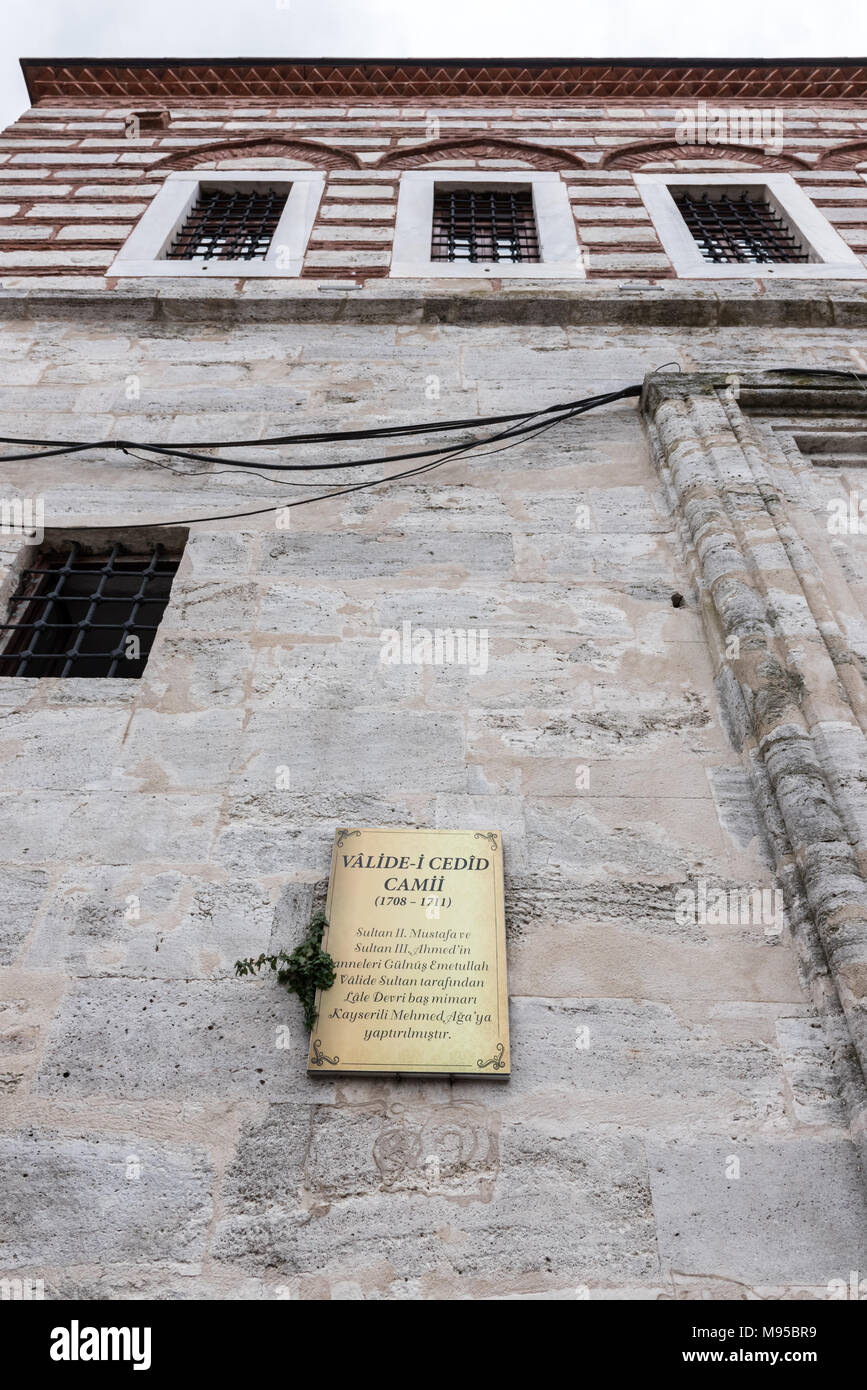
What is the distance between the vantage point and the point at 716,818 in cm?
314

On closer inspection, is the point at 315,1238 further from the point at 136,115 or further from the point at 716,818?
the point at 136,115

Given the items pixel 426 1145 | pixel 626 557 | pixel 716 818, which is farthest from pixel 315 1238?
pixel 626 557

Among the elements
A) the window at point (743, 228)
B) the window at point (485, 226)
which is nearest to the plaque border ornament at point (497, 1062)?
the window at point (485, 226)

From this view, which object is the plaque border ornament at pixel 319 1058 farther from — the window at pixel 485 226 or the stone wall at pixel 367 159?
the stone wall at pixel 367 159

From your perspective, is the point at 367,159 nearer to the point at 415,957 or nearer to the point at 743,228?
the point at 743,228

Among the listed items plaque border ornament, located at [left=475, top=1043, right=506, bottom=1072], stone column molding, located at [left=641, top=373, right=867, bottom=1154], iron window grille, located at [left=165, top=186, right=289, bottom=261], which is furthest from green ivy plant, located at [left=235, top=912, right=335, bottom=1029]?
iron window grille, located at [left=165, top=186, right=289, bottom=261]

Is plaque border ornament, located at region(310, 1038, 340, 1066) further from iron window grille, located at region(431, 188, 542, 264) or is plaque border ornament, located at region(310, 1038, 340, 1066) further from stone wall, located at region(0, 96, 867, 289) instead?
iron window grille, located at region(431, 188, 542, 264)

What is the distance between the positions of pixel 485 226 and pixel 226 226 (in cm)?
200

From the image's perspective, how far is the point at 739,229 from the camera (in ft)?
23.4

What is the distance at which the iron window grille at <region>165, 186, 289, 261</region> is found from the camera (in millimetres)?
6797

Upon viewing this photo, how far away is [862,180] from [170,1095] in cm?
846

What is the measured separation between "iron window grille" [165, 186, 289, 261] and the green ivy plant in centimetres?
552

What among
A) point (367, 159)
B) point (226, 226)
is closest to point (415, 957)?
point (226, 226)

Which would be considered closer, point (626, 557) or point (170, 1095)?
point (170, 1095)
